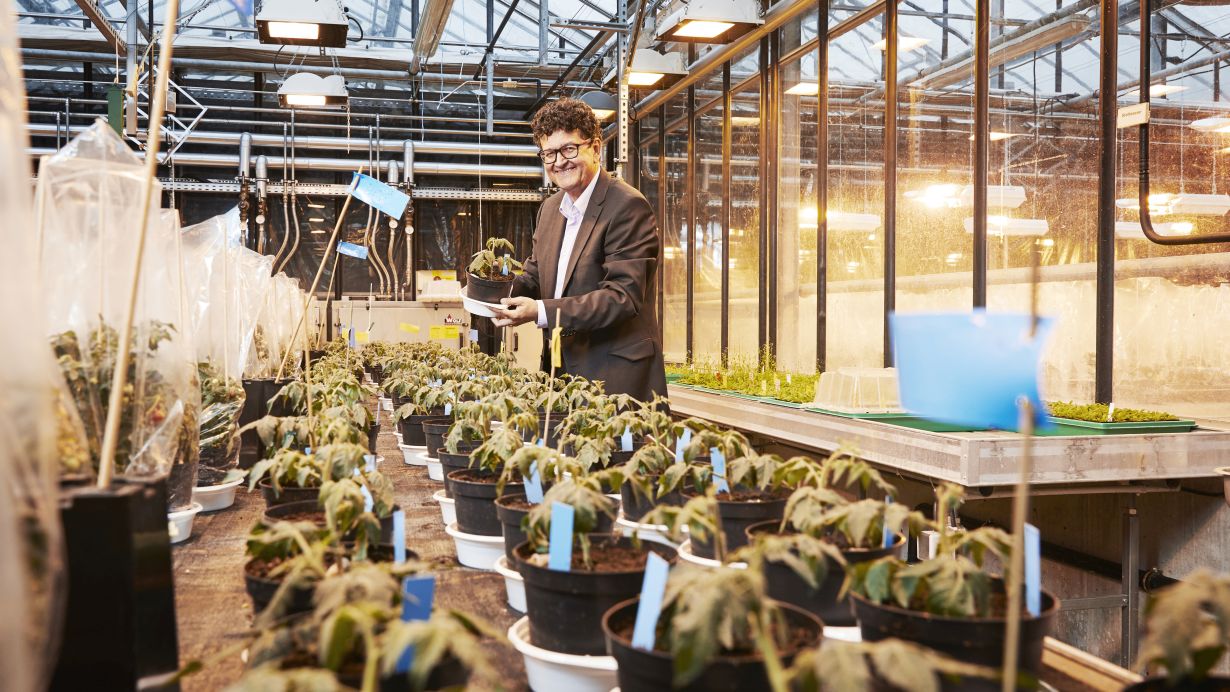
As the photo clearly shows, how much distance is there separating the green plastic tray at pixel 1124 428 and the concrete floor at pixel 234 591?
80.1 inches

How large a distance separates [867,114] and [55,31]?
6825 mm

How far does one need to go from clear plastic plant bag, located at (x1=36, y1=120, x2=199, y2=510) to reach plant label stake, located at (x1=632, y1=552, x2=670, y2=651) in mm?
767

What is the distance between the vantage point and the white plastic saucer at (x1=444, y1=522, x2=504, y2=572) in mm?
1395

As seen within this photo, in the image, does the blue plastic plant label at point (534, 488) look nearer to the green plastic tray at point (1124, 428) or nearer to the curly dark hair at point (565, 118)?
the curly dark hair at point (565, 118)

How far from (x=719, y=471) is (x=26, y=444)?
1.06m

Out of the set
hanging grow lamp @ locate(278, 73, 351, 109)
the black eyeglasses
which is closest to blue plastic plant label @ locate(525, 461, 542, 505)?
the black eyeglasses

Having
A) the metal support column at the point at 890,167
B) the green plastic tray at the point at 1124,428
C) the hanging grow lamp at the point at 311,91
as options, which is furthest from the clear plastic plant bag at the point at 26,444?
the hanging grow lamp at the point at 311,91

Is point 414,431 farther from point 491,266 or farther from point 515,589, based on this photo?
point 515,589

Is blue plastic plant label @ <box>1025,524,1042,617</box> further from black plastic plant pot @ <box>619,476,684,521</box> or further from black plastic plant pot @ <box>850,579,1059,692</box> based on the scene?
black plastic plant pot @ <box>619,476,684,521</box>

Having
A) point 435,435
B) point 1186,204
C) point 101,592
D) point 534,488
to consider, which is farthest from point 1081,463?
point 101,592

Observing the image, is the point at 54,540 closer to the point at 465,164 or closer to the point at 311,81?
the point at 311,81

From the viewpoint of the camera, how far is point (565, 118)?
267 centimetres

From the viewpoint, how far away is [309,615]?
2.45ft

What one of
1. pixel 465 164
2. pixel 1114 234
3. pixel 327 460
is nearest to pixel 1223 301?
pixel 1114 234
